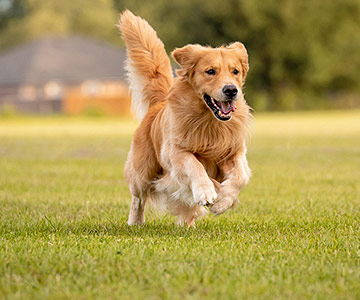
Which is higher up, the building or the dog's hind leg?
Answer: the dog's hind leg

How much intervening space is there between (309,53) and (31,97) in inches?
926

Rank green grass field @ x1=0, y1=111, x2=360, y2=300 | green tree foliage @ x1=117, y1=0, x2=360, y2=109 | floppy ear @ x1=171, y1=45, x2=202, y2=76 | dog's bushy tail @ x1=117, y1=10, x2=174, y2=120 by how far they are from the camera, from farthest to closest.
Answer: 1. green tree foliage @ x1=117, y1=0, x2=360, y2=109
2. dog's bushy tail @ x1=117, y1=10, x2=174, y2=120
3. floppy ear @ x1=171, y1=45, x2=202, y2=76
4. green grass field @ x1=0, y1=111, x2=360, y2=300

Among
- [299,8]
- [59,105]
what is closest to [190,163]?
[299,8]

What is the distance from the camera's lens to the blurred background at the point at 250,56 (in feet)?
169

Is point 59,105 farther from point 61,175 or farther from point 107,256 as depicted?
point 107,256

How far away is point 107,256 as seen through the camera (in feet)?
15.1

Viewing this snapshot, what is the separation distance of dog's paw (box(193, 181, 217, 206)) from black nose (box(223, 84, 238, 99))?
2.64 feet

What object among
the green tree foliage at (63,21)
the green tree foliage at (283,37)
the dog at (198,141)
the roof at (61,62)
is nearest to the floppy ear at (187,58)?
the dog at (198,141)

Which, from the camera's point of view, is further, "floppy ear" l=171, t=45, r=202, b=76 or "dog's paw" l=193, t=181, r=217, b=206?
"floppy ear" l=171, t=45, r=202, b=76

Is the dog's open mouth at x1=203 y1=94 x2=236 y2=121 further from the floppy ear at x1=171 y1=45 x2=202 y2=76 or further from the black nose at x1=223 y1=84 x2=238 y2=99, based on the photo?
the floppy ear at x1=171 y1=45 x2=202 y2=76

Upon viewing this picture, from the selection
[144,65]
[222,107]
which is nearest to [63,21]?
[144,65]

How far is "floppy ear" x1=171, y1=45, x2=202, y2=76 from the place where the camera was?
6.28 meters

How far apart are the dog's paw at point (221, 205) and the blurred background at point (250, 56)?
1686 inches

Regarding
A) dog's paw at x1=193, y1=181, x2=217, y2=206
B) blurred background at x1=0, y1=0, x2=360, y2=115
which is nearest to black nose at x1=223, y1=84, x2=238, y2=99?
dog's paw at x1=193, y1=181, x2=217, y2=206
